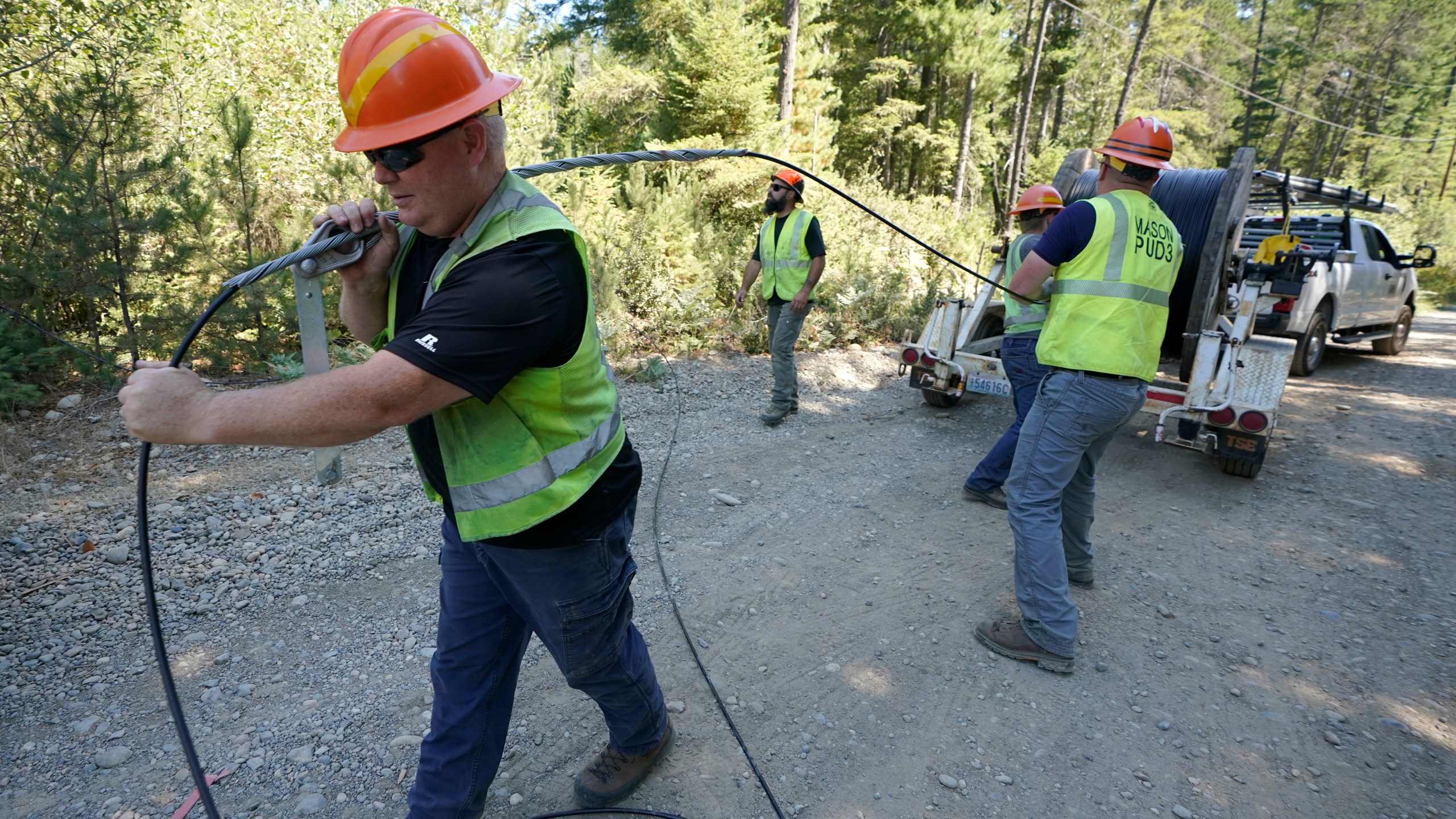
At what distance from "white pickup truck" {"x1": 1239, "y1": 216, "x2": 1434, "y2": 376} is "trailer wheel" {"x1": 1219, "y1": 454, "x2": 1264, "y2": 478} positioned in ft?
9.98

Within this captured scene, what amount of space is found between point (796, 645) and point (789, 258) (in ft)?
13.1

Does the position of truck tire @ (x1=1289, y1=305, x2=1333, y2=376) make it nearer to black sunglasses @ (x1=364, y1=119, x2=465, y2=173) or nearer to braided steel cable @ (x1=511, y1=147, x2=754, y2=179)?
braided steel cable @ (x1=511, y1=147, x2=754, y2=179)

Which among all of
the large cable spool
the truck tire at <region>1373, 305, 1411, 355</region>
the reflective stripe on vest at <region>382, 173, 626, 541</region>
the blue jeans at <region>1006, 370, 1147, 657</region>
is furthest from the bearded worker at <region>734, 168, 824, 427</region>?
the truck tire at <region>1373, 305, 1411, 355</region>

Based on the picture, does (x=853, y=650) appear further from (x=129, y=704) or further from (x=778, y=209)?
(x=778, y=209)

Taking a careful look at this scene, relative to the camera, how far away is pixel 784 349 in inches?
268

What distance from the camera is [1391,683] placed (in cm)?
342

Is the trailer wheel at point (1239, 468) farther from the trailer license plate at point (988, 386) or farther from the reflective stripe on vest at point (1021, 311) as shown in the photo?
the reflective stripe on vest at point (1021, 311)

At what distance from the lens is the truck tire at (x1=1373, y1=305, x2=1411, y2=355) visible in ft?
36.3

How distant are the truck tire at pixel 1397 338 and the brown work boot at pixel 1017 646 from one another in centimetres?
1114

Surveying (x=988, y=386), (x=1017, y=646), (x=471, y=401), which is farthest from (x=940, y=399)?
(x=471, y=401)

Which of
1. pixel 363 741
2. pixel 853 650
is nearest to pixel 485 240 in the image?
pixel 363 741

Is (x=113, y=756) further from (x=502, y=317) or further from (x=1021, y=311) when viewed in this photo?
(x=1021, y=311)

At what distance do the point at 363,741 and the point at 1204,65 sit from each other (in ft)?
157

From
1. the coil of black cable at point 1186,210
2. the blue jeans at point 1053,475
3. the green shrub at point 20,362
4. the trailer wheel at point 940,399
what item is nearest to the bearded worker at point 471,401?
the blue jeans at point 1053,475
